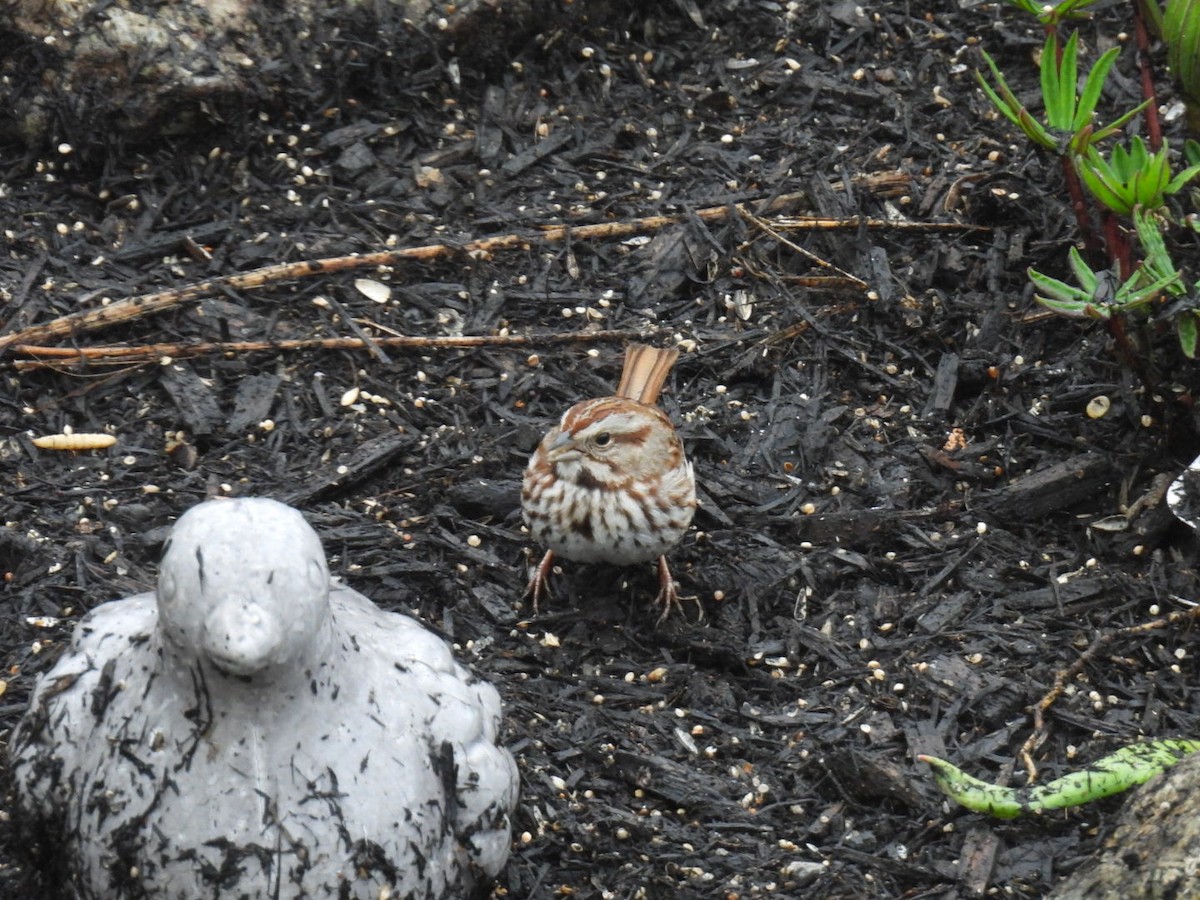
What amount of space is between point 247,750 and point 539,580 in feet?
5.16

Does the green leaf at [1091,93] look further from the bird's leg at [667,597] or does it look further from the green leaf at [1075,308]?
the bird's leg at [667,597]

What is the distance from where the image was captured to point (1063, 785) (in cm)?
368

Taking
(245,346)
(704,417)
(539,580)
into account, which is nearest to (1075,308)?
(704,417)

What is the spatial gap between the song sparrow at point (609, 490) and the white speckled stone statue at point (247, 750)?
1.17 metres

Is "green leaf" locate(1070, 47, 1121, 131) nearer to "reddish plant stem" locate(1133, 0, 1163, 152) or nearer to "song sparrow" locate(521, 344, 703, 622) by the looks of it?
"reddish plant stem" locate(1133, 0, 1163, 152)

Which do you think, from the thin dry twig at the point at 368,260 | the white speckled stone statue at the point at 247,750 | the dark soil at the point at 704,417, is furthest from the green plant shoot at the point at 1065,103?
the white speckled stone statue at the point at 247,750

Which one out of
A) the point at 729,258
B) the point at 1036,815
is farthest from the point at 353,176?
the point at 1036,815

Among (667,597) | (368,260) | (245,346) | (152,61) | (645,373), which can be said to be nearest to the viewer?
(667,597)

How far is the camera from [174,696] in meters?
3.04

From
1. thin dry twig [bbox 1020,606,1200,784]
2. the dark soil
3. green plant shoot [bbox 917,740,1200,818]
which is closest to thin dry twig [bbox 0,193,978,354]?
the dark soil

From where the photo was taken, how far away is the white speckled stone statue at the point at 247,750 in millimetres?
2879

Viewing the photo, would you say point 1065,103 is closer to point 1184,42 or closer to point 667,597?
point 1184,42

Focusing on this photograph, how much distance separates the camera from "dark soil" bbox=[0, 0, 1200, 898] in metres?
3.96

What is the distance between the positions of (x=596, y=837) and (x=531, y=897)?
249mm
